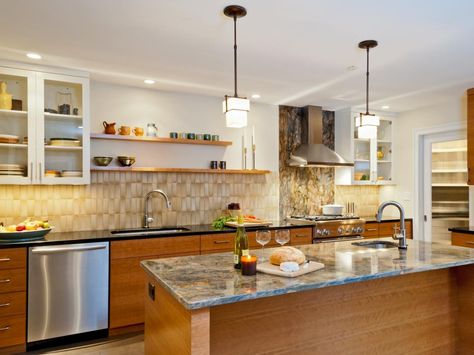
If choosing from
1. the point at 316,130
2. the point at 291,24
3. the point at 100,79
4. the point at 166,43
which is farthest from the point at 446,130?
the point at 100,79

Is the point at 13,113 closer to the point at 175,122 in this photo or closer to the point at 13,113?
the point at 13,113

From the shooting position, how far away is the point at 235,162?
4.71 m

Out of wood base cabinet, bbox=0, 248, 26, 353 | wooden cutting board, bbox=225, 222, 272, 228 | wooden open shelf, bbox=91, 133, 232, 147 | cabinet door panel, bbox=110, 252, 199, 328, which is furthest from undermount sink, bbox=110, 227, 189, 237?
wooden open shelf, bbox=91, 133, 232, 147

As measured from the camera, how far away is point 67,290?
10.3 ft

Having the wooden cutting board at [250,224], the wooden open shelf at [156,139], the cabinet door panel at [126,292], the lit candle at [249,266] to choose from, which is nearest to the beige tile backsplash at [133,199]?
the wooden open shelf at [156,139]

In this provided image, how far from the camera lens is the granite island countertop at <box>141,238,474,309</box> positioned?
1587 millimetres

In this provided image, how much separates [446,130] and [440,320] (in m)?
3.14

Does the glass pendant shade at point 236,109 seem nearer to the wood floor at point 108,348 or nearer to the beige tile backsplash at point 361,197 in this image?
the wood floor at point 108,348

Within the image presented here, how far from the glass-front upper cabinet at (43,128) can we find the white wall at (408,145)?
4.38 m

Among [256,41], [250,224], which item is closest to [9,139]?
[256,41]

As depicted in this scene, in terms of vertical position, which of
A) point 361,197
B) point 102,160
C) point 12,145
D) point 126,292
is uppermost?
point 12,145

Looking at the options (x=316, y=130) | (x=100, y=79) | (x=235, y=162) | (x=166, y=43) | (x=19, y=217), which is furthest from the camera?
(x=316, y=130)

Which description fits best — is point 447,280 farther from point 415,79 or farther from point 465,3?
point 415,79

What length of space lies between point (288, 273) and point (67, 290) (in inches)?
87.3
